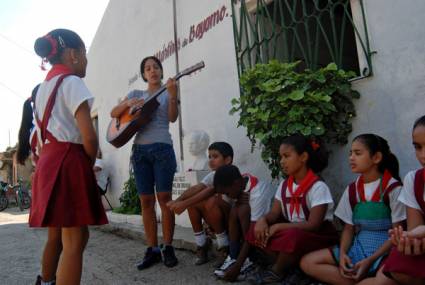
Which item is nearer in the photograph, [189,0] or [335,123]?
[335,123]

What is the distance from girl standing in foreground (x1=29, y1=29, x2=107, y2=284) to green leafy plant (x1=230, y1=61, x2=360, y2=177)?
1303mm

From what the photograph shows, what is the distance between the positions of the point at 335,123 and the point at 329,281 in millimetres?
1170

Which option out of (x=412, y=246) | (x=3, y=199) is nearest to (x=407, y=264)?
(x=412, y=246)

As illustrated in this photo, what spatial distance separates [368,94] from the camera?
2.76 m

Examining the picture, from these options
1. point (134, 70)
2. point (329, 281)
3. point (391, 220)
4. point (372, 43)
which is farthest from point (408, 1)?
point (134, 70)

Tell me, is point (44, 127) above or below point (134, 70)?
below

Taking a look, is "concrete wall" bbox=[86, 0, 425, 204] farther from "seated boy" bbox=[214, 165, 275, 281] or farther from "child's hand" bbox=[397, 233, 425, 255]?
"child's hand" bbox=[397, 233, 425, 255]

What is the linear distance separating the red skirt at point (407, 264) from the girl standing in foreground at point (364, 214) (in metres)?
0.35

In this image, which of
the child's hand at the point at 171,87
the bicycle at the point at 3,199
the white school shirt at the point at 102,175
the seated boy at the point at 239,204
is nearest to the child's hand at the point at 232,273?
the seated boy at the point at 239,204

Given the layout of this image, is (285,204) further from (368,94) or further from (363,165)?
(368,94)

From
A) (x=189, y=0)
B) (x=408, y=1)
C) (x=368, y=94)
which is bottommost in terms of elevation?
(x=368, y=94)

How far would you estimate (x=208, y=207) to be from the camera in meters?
2.96

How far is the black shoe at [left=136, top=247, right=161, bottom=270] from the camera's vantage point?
302 cm

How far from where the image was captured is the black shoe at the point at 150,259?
3016mm
